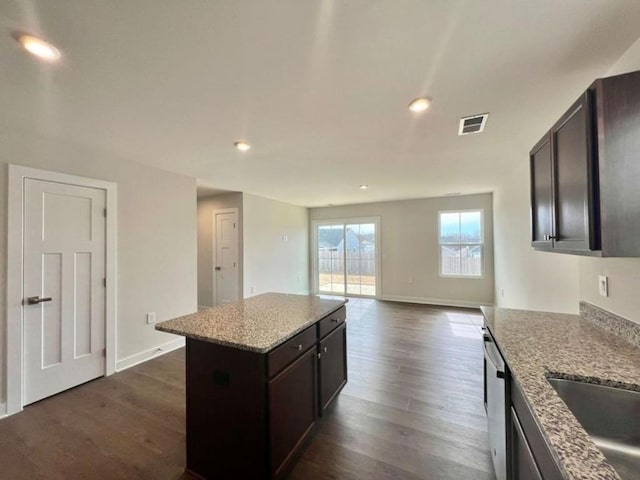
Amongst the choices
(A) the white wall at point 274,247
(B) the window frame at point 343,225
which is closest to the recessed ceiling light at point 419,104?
(A) the white wall at point 274,247

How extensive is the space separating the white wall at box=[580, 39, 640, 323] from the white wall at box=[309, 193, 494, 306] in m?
4.18

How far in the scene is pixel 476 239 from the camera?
5641 mm

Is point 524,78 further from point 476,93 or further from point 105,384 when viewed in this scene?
point 105,384

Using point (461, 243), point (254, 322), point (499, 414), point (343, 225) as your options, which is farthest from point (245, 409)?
point (343, 225)

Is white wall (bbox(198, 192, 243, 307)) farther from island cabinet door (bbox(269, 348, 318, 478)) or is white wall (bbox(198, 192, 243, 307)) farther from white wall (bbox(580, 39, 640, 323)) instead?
white wall (bbox(580, 39, 640, 323))

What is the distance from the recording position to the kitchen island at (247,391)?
141 centimetres

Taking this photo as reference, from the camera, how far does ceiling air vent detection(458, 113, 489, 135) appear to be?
6.94 ft

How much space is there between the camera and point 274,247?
5.97 m

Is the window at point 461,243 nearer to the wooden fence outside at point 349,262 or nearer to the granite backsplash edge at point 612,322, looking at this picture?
the wooden fence outside at point 349,262

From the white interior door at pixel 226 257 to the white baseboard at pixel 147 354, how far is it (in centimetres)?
156

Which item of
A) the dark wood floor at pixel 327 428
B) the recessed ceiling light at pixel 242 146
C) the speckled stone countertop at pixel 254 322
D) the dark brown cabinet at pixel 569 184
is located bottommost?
the dark wood floor at pixel 327 428

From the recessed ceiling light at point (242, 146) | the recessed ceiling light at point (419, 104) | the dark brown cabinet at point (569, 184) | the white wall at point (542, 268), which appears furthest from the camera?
the recessed ceiling light at point (242, 146)

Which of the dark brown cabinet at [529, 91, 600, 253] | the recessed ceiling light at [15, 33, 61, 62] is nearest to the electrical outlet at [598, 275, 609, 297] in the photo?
the dark brown cabinet at [529, 91, 600, 253]

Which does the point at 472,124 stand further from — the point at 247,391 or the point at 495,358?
the point at 247,391
